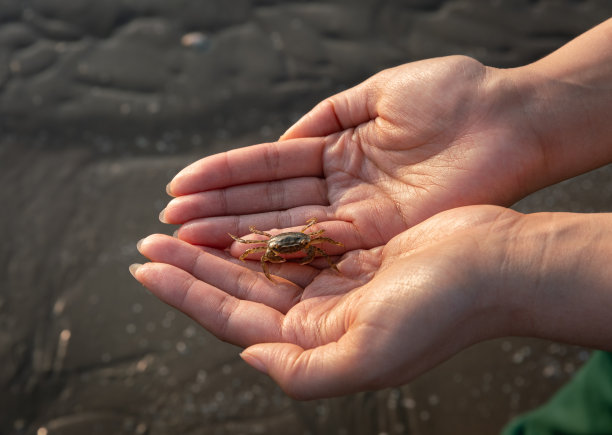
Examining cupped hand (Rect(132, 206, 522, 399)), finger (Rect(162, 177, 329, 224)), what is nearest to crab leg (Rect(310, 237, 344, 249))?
cupped hand (Rect(132, 206, 522, 399))

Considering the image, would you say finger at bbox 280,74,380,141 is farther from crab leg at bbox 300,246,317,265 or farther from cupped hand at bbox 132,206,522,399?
cupped hand at bbox 132,206,522,399

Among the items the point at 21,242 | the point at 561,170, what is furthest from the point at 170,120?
the point at 561,170

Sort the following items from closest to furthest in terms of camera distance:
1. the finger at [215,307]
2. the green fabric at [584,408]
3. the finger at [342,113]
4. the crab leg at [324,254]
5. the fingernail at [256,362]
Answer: the fingernail at [256,362] → the finger at [215,307] → the green fabric at [584,408] → the crab leg at [324,254] → the finger at [342,113]

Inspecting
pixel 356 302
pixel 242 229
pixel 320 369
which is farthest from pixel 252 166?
pixel 320 369

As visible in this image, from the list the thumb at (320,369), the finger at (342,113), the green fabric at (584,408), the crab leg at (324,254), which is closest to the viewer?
the thumb at (320,369)

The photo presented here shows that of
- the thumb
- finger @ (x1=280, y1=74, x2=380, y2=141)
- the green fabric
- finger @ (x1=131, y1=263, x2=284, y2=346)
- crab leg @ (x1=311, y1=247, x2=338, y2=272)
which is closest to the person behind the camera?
the thumb

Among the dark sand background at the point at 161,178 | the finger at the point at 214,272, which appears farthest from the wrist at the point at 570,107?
the finger at the point at 214,272

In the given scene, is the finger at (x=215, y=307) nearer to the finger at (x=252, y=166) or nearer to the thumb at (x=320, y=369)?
the thumb at (x=320, y=369)

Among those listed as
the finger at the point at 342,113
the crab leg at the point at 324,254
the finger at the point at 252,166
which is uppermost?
the finger at the point at 342,113

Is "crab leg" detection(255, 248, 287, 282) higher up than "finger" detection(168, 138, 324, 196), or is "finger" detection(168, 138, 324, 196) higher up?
"finger" detection(168, 138, 324, 196)
